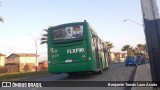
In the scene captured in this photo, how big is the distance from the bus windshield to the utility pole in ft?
35.3

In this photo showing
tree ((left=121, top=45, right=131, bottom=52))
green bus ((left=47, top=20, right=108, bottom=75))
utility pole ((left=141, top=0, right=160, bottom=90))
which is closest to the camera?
utility pole ((left=141, top=0, right=160, bottom=90))

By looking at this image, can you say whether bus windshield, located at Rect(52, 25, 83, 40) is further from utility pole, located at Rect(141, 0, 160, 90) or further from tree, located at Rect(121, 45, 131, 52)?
tree, located at Rect(121, 45, 131, 52)

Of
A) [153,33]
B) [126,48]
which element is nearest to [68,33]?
[153,33]

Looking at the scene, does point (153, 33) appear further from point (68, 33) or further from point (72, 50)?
point (68, 33)

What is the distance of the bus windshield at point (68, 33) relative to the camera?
15.4m

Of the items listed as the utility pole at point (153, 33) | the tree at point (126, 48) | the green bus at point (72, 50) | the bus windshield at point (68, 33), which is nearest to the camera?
the utility pole at point (153, 33)

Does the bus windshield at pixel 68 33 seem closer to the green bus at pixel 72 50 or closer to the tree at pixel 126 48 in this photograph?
the green bus at pixel 72 50

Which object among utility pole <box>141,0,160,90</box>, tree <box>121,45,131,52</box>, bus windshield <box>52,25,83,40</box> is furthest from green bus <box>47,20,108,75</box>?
tree <box>121,45,131,52</box>

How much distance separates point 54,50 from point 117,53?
15891 centimetres

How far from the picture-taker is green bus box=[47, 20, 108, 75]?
15219mm

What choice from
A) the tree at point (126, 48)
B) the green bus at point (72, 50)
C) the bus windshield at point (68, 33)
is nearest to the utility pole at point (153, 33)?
the green bus at point (72, 50)

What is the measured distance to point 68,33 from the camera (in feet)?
51.2

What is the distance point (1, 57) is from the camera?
85625mm

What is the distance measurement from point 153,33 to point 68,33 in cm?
1112
